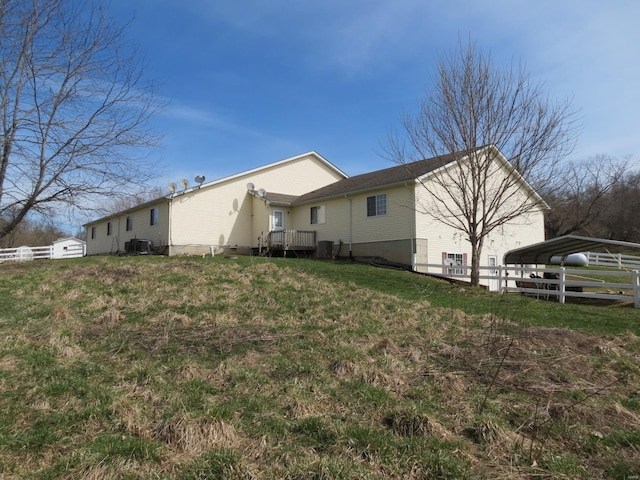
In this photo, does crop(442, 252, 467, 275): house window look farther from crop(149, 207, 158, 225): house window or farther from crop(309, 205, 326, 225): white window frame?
crop(149, 207, 158, 225): house window

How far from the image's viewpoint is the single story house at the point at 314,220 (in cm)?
1948

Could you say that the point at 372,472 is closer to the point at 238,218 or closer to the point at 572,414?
the point at 572,414

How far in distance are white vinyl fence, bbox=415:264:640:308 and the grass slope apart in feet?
8.26

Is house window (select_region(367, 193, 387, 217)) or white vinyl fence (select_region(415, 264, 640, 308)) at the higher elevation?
house window (select_region(367, 193, 387, 217))

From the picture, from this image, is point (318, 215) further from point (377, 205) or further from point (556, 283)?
point (556, 283)

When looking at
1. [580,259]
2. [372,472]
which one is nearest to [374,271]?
[580,259]

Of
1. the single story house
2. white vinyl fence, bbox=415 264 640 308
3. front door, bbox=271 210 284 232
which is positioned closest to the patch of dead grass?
white vinyl fence, bbox=415 264 640 308

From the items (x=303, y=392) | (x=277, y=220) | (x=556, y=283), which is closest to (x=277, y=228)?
(x=277, y=220)

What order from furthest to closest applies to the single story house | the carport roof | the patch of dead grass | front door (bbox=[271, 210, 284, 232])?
front door (bbox=[271, 210, 284, 232]), the single story house, the carport roof, the patch of dead grass

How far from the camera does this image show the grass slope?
3.26 metres

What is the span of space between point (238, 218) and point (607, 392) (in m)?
22.1

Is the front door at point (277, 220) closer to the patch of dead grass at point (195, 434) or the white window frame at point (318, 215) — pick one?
the white window frame at point (318, 215)

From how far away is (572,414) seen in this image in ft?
13.9

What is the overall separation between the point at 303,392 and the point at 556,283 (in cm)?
1103
